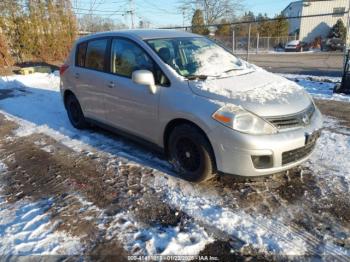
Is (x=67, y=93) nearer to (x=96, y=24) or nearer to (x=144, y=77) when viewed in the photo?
(x=144, y=77)

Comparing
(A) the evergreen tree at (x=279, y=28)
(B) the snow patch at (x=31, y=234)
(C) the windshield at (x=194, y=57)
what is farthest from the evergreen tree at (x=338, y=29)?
(B) the snow patch at (x=31, y=234)

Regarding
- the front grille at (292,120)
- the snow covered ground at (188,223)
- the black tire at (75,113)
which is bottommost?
the snow covered ground at (188,223)

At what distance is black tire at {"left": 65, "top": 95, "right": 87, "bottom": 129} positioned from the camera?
18.7 ft

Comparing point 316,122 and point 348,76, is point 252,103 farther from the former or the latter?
point 348,76

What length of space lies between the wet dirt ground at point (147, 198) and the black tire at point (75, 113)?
113 centimetres

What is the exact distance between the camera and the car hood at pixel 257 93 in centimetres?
317

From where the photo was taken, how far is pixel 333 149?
4.41m

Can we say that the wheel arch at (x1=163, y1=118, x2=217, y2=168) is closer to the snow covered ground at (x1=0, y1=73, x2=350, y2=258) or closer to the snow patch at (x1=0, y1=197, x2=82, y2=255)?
the snow covered ground at (x1=0, y1=73, x2=350, y2=258)

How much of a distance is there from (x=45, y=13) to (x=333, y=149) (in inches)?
653

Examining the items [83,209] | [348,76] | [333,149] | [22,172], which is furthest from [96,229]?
[348,76]

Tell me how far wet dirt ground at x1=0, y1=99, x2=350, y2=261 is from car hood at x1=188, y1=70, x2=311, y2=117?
2.80 ft

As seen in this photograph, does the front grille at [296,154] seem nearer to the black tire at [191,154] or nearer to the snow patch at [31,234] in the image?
the black tire at [191,154]

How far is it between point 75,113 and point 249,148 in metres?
3.90

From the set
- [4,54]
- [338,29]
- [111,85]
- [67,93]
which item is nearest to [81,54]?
[67,93]
